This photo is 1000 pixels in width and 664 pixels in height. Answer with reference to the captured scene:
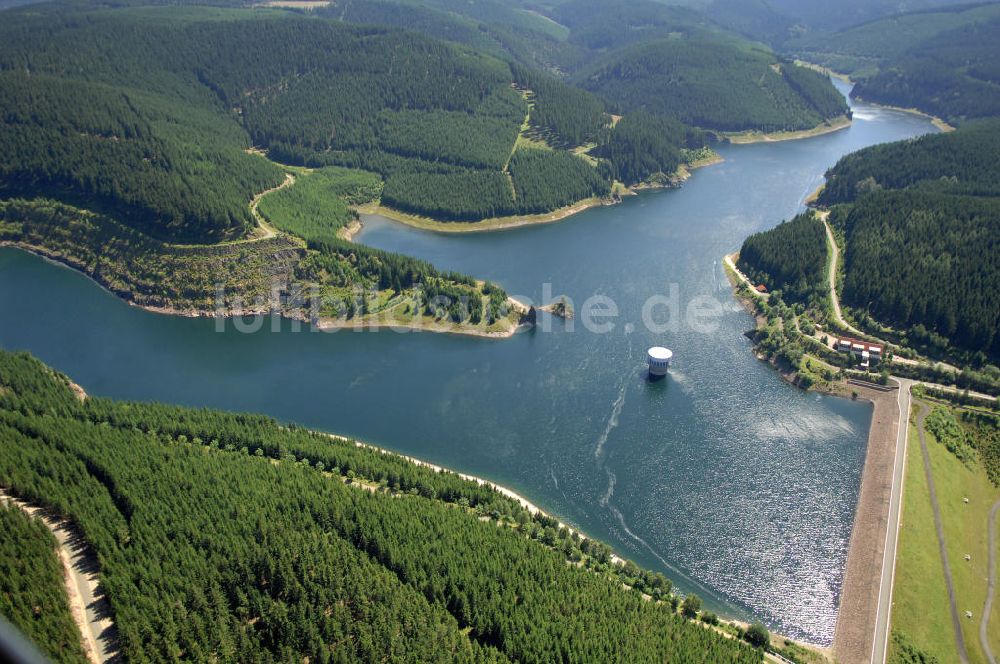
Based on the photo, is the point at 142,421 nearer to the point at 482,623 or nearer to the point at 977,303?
the point at 482,623

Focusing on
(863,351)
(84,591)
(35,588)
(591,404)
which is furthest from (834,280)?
(35,588)

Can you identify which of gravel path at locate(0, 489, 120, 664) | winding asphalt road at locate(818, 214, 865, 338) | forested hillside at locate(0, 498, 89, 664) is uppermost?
winding asphalt road at locate(818, 214, 865, 338)

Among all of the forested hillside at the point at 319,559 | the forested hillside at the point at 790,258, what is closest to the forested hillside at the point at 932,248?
the forested hillside at the point at 790,258

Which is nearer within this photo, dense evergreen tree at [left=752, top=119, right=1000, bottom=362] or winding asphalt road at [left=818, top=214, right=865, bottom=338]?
dense evergreen tree at [left=752, top=119, right=1000, bottom=362]

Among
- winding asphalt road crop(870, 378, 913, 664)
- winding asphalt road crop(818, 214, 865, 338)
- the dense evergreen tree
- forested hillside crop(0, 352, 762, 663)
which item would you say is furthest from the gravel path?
the dense evergreen tree

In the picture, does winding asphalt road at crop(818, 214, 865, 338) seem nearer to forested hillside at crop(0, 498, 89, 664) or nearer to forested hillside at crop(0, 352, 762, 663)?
forested hillside at crop(0, 352, 762, 663)

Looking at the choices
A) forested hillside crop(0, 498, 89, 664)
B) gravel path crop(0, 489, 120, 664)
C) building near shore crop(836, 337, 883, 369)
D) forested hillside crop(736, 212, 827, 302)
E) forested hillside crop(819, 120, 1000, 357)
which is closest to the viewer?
forested hillside crop(0, 498, 89, 664)

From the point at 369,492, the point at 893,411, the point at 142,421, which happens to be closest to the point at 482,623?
the point at 369,492
